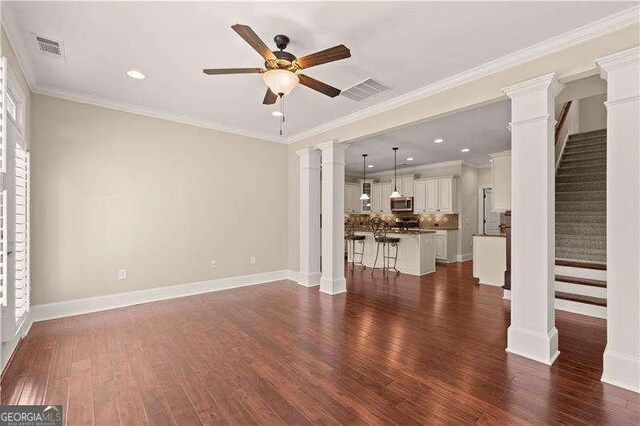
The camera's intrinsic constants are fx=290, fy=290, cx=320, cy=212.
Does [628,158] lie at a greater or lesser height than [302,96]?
lesser

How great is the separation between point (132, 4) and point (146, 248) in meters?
3.33

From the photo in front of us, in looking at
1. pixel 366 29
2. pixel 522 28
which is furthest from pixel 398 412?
pixel 522 28

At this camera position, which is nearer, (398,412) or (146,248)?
(398,412)

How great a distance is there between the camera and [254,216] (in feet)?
18.6

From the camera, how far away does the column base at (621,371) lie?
2189 mm

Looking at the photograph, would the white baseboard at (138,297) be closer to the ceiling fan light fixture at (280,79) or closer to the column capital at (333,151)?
the column capital at (333,151)

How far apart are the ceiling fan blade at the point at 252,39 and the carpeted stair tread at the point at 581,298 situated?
467cm

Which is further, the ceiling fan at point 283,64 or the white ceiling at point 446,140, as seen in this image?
the white ceiling at point 446,140

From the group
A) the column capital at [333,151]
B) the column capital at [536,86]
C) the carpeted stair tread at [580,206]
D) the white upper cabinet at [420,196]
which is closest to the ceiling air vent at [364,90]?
the column capital at [333,151]

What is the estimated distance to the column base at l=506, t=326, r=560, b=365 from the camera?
262 cm

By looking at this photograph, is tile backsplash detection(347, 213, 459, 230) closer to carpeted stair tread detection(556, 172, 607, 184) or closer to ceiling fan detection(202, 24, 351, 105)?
carpeted stair tread detection(556, 172, 607, 184)

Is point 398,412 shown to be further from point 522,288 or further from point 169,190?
point 169,190

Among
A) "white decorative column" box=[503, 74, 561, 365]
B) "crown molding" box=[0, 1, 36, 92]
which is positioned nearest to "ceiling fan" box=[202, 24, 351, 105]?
"crown molding" box=[0, 1, 36, 92]

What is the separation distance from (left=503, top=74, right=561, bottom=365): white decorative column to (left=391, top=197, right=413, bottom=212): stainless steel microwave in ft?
20.4
